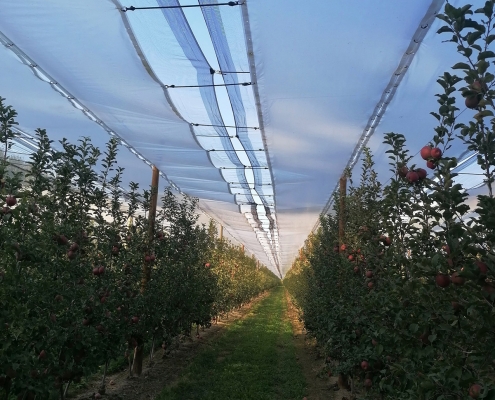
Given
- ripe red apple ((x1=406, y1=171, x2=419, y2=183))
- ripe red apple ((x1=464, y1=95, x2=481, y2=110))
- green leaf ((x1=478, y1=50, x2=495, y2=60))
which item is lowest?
ripe red apple ((x1=406, y1=171, x2=419, y2=183))

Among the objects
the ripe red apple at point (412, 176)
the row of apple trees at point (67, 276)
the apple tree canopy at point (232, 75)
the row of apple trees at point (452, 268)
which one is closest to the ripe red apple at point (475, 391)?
the row of apple trees at point (452, 268)

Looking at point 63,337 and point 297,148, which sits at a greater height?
point 297,148

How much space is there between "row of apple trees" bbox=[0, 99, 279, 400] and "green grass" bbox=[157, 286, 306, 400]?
103 cm

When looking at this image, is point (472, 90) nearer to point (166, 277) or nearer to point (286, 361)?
point (166, 277)

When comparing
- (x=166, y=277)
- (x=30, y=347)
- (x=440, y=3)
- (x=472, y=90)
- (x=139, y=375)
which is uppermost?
(x=440, y=3)

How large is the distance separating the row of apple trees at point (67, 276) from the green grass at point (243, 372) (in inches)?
40.4

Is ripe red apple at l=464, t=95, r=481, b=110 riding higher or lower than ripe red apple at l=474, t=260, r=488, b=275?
higher

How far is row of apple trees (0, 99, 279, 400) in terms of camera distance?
3500 millimetres

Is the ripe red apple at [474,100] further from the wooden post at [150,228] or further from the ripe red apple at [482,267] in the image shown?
the wooden post at [150,228]

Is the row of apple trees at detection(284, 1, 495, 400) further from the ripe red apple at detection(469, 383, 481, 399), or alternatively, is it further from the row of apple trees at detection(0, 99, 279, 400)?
the row of apple trees at detection(0, 99, 279, 400)

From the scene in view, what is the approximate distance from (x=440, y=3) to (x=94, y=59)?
3267 millimetres

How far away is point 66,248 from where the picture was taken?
4.73 metres

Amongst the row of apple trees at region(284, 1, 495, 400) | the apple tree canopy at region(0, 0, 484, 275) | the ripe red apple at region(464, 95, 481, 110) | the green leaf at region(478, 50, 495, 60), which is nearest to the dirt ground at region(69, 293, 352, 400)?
the apple tree canopy at region(0, 0, 484, 275)

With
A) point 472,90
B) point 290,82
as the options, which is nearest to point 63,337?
point 290,82
